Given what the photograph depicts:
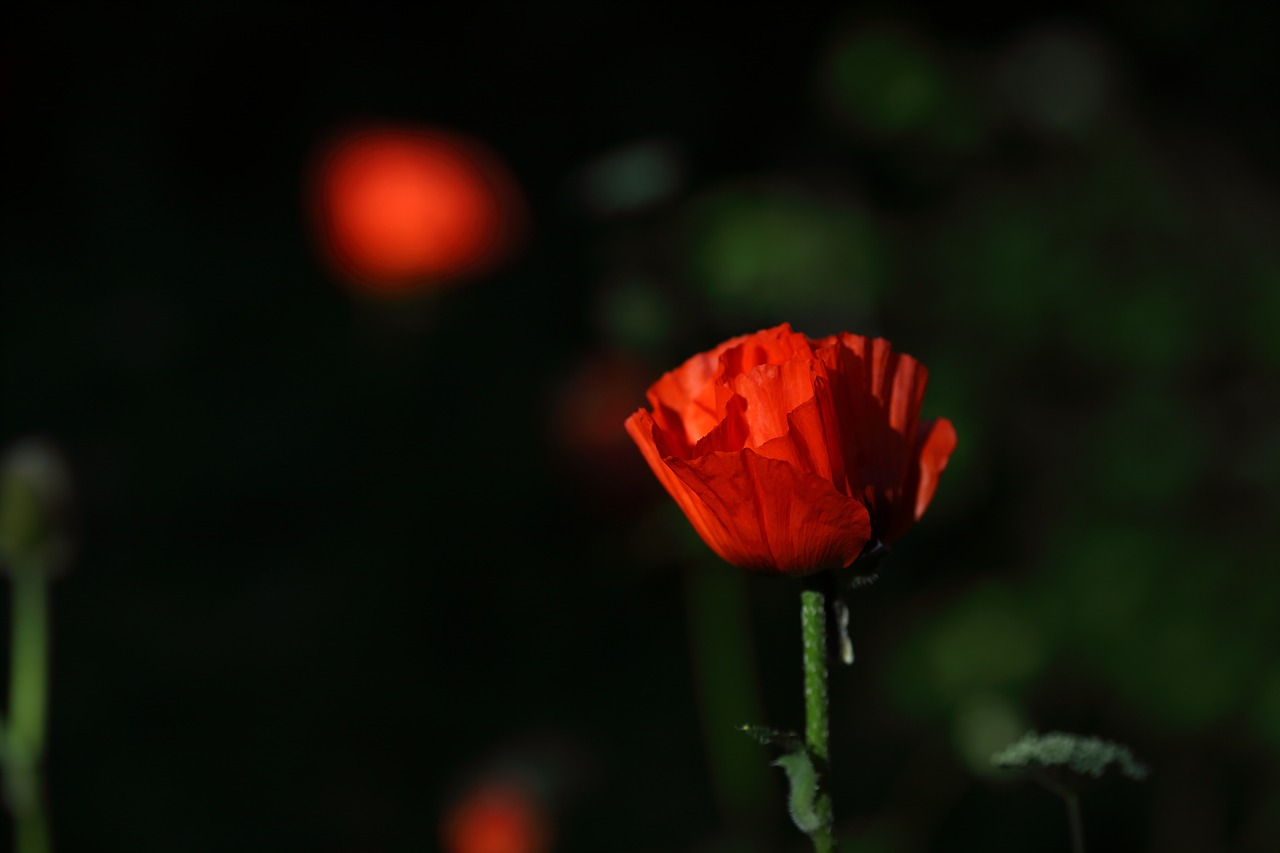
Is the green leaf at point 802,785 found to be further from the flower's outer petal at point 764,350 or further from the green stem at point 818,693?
the flower's outer petal at point 764,350

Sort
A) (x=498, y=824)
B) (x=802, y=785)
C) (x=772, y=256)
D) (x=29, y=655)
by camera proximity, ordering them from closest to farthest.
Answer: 1. (x=802, y=785)
2. (x=498, y=824)
3. (x=772, y=256)
4. (x=29, y=655)

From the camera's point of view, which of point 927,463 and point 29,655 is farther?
point 29,655

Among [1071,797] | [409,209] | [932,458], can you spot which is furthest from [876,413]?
[409,209]

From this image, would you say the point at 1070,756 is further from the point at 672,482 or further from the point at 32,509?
the point at 32,509

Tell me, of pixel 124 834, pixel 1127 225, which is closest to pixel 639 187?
pixel 1127 225

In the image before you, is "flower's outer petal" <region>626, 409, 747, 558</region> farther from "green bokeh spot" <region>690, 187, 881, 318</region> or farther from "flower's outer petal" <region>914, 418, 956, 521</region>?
"green bokeh spot" <region>690, 187, 881, 318</region>
